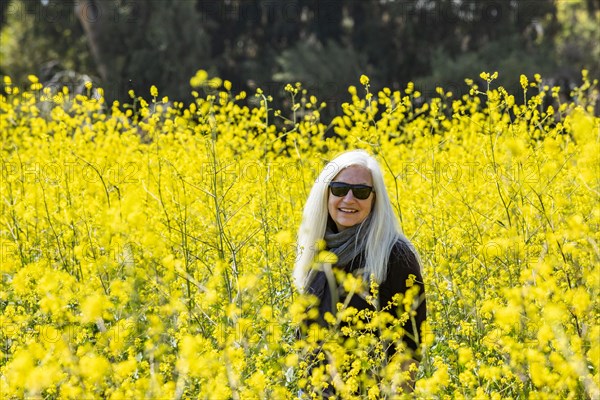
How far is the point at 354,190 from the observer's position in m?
3.01

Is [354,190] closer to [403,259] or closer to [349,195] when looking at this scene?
[349,195]

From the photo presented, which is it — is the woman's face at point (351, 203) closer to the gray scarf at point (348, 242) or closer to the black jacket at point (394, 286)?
the gray scarf at point (348, 242)

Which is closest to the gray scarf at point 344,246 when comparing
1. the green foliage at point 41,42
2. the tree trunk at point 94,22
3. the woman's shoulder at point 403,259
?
the woman's shoulder at point 403,259

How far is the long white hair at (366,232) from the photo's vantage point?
289 cm

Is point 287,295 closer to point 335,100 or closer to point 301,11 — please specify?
point 335,100

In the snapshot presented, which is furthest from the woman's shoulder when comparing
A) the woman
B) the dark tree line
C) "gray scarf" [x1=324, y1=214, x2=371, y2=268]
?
the dark tree line

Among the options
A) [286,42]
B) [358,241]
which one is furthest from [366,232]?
[286,42]

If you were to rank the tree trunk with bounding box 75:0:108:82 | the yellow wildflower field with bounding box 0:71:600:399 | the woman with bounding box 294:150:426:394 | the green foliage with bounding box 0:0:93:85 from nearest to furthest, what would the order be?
the yellow wildflower field with bounding box 0:71:600:399, the woman with bounding box 294:150:426:394, the tree trunk with bounding box 75:0:108:82, the green foliage with bounding box 0:0:93:85

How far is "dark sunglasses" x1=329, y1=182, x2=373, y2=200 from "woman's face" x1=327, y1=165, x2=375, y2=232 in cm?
1

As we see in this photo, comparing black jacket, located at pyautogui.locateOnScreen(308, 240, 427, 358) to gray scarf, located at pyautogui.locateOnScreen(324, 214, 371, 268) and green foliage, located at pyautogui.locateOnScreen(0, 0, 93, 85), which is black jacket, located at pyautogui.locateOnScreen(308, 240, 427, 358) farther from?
green foliage, located at pyautogui.locateOnScreen(0, 0, 93, 85)

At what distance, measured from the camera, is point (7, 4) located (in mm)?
19922

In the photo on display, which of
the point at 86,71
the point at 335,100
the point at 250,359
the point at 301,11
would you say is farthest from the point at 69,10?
the point at 250,359

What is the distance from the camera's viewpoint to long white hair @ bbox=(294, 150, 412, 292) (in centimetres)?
289

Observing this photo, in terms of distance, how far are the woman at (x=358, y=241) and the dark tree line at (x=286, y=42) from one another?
1273 centimetres
